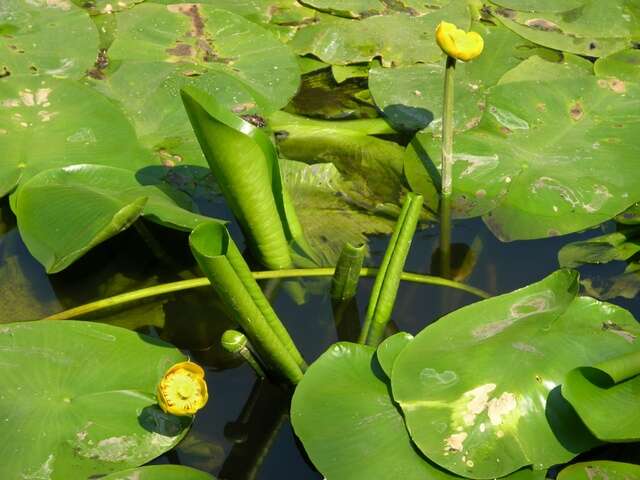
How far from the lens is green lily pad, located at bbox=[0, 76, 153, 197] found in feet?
6.79

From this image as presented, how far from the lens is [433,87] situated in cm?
254

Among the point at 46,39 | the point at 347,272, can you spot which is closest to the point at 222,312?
the point at 347,272

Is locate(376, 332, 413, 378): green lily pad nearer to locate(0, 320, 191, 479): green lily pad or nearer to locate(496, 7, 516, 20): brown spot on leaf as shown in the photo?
locate(0, 320, 191, 479): green lily pad

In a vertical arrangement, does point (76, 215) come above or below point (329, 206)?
above

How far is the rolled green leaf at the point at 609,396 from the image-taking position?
55.7 inches

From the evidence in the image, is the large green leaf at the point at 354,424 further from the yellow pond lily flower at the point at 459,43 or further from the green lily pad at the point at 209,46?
the green lily pad at the point at 209,46

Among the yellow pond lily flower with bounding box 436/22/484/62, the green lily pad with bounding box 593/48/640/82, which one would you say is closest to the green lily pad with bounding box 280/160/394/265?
the yellow pond lily flower with bounding box 436/22/484/62

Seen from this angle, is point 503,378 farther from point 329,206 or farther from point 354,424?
point 329,206

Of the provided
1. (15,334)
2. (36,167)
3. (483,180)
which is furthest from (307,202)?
(15,334)

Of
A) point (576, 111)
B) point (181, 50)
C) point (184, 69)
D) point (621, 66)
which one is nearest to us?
point (576, 111)

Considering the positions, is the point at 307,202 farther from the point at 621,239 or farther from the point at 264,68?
the point at 621,239

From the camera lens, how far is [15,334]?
1.61 meters

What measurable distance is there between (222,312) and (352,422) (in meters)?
0.60

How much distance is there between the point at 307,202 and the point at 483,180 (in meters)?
0.49
